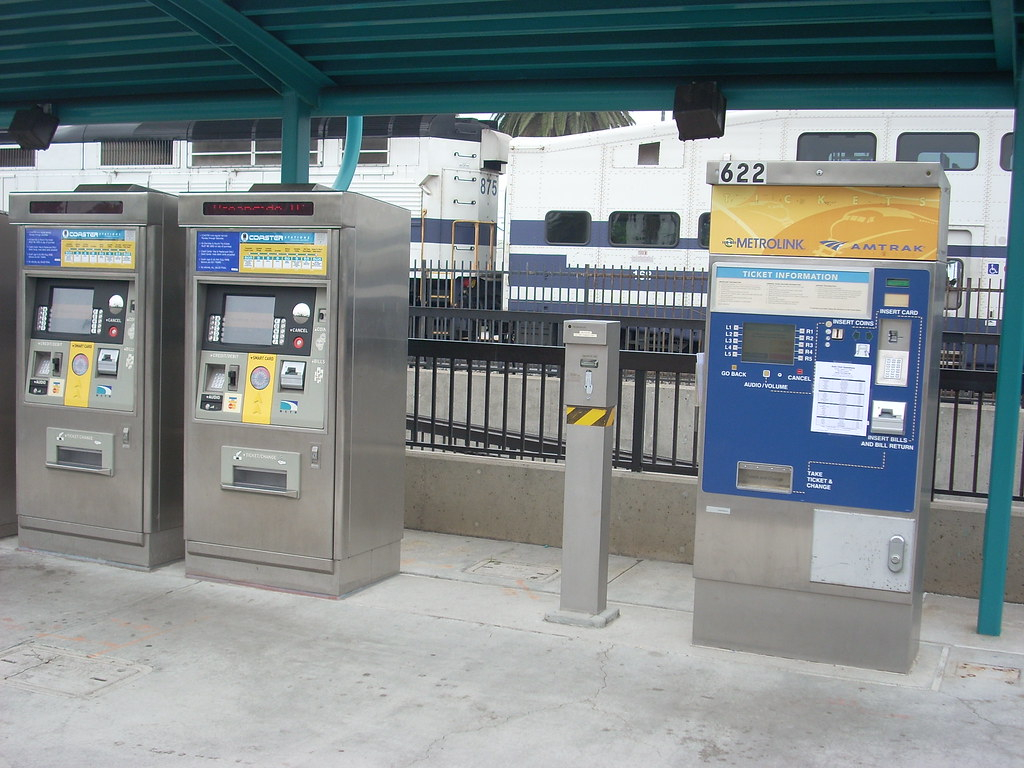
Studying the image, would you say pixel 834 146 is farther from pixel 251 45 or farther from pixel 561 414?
pixel 251 45

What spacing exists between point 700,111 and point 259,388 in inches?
135

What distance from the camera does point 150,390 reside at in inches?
270

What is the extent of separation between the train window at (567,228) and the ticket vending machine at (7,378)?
10.8 m

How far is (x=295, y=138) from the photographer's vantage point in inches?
306

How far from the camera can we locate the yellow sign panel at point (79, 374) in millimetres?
7027

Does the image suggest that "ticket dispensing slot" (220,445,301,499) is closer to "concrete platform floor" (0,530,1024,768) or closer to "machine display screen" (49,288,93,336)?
"concrete platform floor" (0,530,1024,768)

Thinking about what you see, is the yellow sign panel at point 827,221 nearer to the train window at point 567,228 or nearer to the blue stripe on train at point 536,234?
the blue stripe on train at point 536,234

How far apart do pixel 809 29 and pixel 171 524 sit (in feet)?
17.4

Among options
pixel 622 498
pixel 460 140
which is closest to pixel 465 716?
pixel 622 498

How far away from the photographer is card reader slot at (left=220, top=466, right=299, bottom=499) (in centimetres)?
637

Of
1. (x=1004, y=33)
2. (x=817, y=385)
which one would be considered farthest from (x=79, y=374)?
(x=1004, y=33)

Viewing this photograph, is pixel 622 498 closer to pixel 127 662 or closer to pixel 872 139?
pixel 127 662

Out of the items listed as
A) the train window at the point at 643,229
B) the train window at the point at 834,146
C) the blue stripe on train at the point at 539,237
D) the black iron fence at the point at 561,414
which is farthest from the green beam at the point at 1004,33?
the train window at the point at 643,229

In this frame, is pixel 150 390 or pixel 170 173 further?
pixel 170 173
